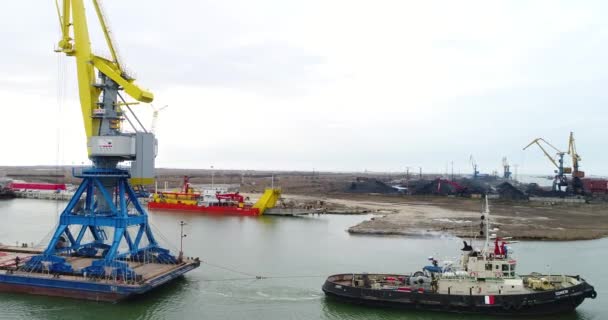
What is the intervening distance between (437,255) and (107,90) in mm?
25442

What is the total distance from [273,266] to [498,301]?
14.3 meters

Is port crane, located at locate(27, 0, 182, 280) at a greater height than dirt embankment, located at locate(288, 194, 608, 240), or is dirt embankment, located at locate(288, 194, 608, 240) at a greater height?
port crane, located at locate(27, 0, 182, 280)

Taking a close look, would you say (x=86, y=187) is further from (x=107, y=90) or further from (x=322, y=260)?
(x=322, y=260)

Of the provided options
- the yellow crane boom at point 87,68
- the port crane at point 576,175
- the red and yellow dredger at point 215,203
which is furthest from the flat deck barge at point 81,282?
the port crane at point 576,175

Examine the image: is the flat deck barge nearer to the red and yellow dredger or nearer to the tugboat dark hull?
the tugboat dark hull

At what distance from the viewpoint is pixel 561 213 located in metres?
70.8

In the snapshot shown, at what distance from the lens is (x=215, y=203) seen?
68000mm

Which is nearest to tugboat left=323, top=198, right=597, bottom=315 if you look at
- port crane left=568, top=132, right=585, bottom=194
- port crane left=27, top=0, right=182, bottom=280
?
port crane left=27, top=0, right=182, bottom=280

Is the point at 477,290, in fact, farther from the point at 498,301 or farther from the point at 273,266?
the point at 273,266

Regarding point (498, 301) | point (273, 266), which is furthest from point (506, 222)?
point (498, 301)

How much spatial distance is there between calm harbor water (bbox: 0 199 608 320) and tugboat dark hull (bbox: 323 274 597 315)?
1.34ft

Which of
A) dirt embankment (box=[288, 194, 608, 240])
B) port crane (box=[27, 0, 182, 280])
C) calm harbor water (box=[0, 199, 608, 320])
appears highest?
port crane (box=[27, 0, 182, 280])

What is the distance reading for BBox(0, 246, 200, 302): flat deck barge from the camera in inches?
923

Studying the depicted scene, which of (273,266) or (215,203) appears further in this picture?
(215,203)
